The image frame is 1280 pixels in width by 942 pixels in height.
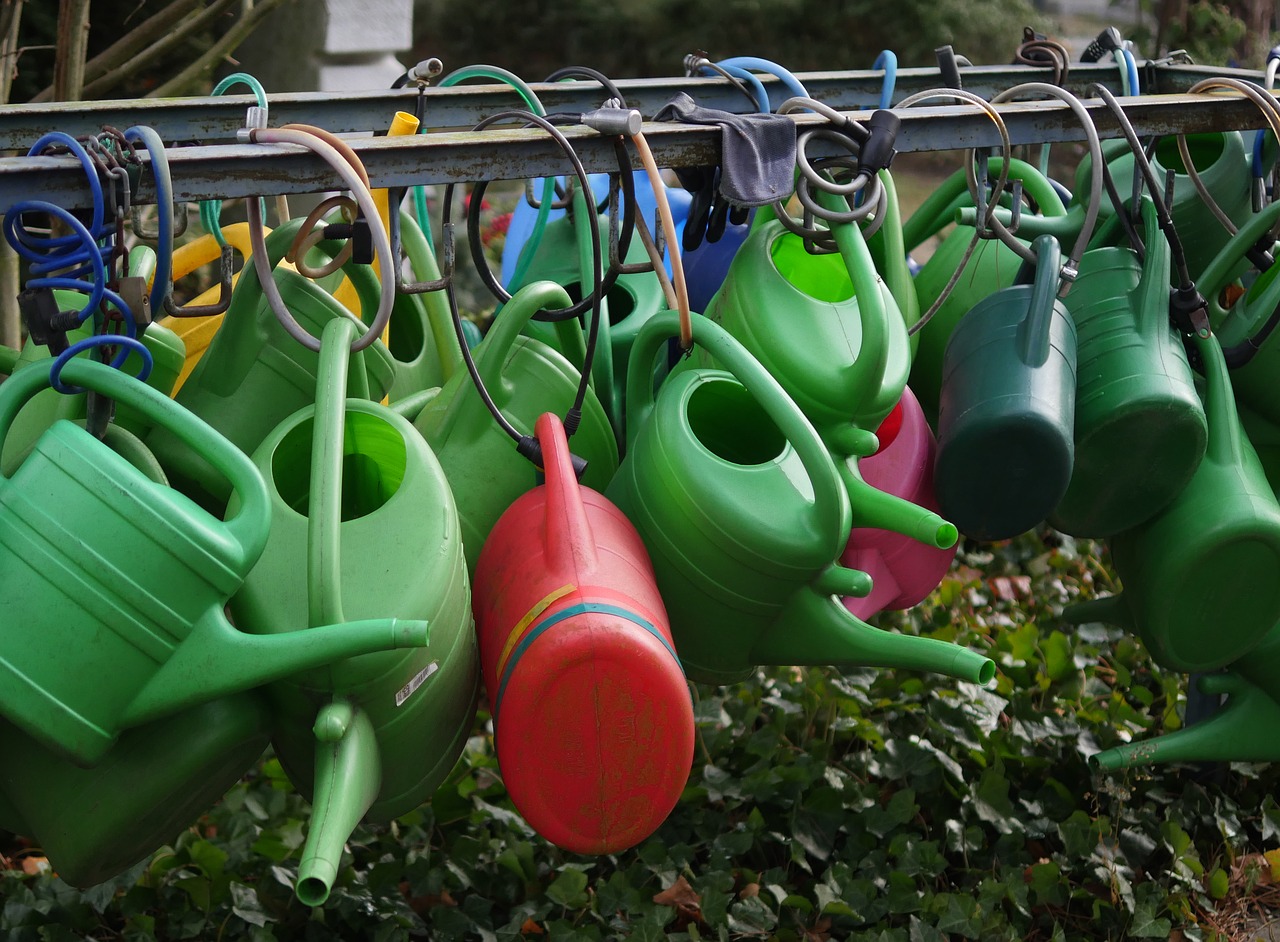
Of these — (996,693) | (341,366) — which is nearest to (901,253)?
(341,366)

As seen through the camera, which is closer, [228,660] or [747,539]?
[228,660]

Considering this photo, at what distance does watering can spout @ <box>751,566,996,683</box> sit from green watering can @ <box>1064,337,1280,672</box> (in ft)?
1.11

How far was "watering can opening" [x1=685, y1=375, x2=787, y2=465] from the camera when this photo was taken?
Result: 1.28 m

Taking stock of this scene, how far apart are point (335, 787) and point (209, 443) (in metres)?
0.26

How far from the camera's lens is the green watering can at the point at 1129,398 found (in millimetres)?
1283

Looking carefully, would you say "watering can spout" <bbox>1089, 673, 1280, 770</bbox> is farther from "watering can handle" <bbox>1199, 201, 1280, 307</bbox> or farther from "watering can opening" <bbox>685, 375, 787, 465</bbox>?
"watering can opening" <bbox>685, 375, 787, 465</bbox>

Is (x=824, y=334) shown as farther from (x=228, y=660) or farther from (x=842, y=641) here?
(x=228, y=660)

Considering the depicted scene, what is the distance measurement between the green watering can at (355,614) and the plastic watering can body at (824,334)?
0.34 metres

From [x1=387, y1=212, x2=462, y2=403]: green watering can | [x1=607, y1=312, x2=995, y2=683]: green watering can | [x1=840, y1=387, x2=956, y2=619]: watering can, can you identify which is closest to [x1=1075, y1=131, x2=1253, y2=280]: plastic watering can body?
[x1=840, y1=387, x2=956, y2=619]: watering can

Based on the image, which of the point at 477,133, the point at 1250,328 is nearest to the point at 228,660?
the point at 477,133

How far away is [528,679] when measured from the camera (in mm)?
1024

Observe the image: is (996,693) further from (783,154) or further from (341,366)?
(341,366)

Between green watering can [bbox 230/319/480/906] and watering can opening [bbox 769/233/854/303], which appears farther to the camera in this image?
watering can opening [bbox 769/233/854/303]

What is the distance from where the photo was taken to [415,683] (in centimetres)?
101
